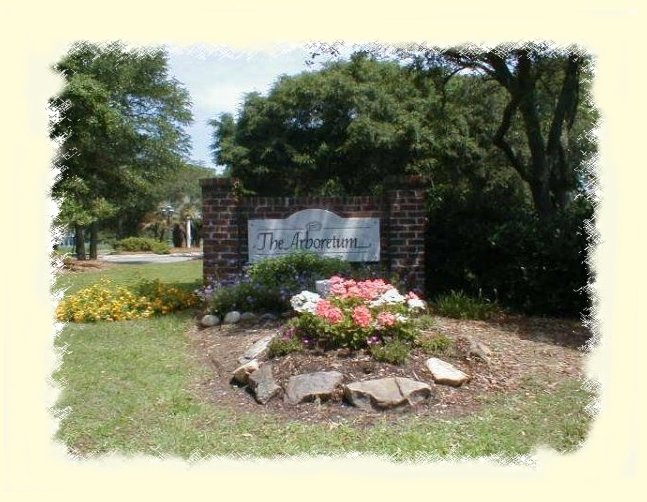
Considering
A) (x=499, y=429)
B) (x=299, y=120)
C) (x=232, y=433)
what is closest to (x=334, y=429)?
(x=232, y=433)

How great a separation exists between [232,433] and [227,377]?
4.13ft

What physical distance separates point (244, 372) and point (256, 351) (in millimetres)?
567

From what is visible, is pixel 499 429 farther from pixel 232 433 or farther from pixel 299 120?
pixel 299 120

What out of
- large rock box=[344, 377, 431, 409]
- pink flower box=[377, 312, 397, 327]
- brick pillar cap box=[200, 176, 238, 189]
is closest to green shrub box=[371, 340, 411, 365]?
pink flower box=[377, 312, 397, 327]

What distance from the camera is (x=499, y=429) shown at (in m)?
4.20

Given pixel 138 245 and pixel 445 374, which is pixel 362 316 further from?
pixel 138 245

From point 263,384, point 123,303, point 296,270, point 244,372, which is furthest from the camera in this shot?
point 123,303

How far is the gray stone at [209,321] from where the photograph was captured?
24.8 ft

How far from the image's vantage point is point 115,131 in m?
19.0

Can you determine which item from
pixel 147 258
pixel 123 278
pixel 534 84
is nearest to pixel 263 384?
pixel 534 84

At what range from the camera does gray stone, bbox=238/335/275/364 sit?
564 centimetres

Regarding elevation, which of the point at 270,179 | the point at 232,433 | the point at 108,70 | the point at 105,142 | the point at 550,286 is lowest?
the point at 232,433

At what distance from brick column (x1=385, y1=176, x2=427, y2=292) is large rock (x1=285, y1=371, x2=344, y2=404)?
13.0ft

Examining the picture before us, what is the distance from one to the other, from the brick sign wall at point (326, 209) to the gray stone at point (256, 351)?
2.95 meters
